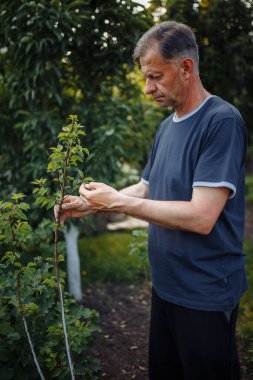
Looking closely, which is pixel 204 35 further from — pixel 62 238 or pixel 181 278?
pixel 181 278

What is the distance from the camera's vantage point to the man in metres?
1.55

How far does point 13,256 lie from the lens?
6.19 feet

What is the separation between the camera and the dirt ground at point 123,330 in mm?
3100

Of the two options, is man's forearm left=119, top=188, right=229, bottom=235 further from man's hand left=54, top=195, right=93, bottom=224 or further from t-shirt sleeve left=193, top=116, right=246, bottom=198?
man's hand left=54, top=195, right=93, bottom=224

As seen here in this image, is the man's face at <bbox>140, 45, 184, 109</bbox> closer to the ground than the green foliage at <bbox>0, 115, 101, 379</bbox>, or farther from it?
farther from it

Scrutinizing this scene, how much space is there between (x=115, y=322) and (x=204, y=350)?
2.34 metres

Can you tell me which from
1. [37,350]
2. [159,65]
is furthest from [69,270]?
[159,65]

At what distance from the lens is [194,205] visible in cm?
154

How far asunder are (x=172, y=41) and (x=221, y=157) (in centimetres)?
57

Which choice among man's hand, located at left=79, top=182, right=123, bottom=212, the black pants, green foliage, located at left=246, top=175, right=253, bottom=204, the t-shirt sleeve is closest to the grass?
the black pants

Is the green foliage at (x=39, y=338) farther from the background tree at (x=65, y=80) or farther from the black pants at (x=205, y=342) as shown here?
the background tree at (x=65, y=80)

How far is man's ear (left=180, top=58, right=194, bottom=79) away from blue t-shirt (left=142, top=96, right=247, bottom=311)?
0.49 feet

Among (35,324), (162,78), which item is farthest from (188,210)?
(35,324)

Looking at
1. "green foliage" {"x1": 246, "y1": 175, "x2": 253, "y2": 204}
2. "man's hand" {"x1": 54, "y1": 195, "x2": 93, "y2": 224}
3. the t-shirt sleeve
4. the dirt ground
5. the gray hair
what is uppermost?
the gray hair
